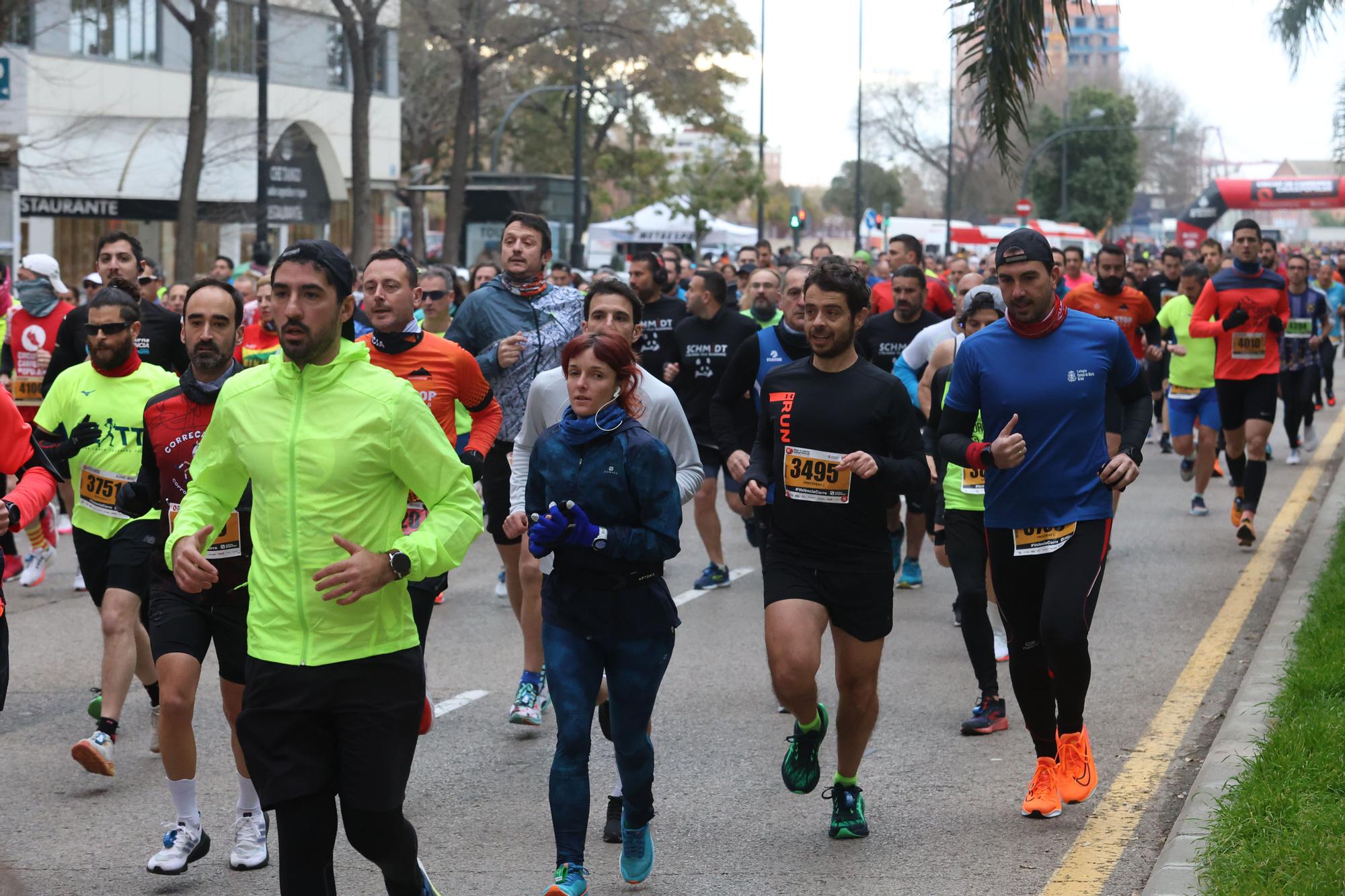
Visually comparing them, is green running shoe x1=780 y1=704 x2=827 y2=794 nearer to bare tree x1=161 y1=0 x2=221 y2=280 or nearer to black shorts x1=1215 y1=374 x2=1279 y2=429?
black shorts x1=1215 y1=374 x2=1279 y2=429

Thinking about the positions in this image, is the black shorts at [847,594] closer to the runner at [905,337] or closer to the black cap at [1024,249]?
the black cap at [1024,249]

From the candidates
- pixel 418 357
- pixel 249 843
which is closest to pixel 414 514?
pixel 418 357

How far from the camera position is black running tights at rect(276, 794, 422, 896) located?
13.1 feet

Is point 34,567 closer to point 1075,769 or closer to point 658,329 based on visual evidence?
point 658,329

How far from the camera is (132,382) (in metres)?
6.79

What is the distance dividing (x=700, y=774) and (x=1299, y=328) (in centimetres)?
997

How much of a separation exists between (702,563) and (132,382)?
18.6 ft

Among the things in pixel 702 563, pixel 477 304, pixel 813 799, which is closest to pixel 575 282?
pixel 702 563

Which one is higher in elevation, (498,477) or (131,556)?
(498,477)

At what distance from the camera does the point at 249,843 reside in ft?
18.0

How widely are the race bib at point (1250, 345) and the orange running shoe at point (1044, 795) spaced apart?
6675 mm

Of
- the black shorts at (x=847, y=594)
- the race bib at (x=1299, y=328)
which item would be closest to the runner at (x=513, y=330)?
the black shorts at (x=847, y=594)

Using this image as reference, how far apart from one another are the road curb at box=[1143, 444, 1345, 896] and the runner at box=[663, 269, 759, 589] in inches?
128

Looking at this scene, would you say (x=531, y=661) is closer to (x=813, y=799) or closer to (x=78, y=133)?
(x=813, y=799)
